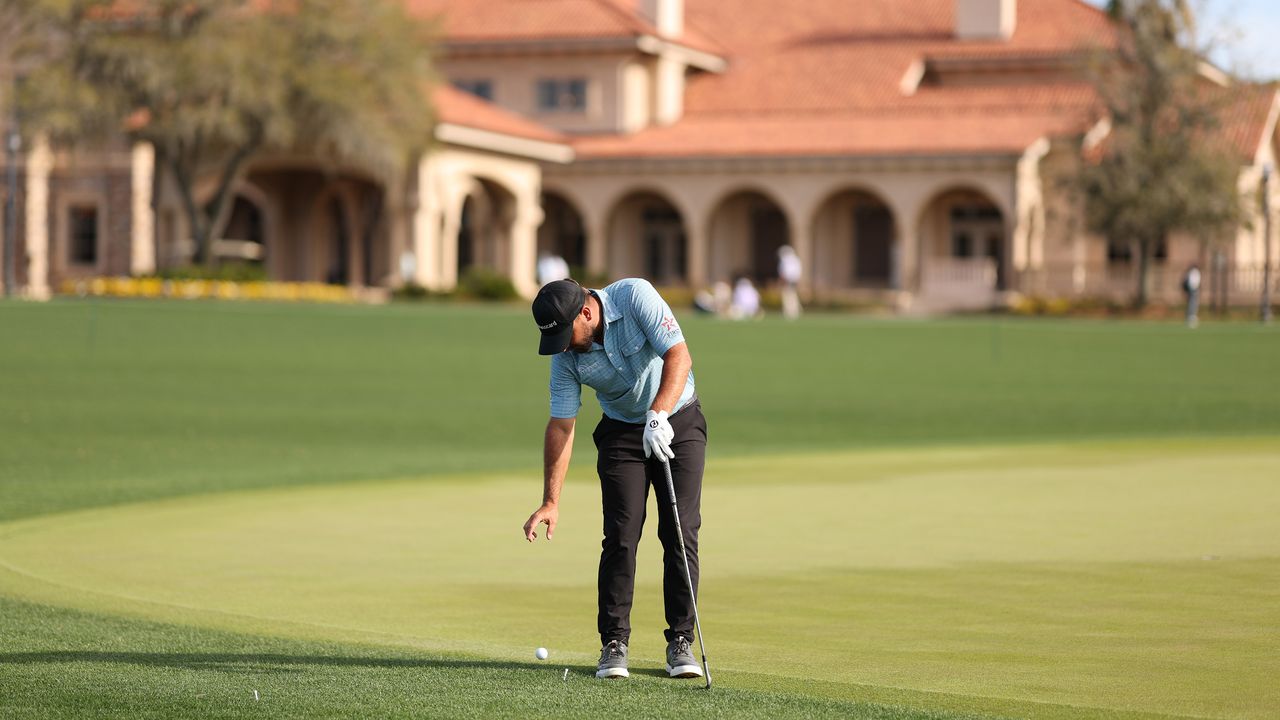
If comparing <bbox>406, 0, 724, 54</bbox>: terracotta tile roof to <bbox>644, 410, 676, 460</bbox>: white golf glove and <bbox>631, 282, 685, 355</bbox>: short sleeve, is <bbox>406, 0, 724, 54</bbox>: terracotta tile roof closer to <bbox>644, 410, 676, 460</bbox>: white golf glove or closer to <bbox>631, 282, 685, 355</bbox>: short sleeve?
<bbox>631, 282, 685, 355</bbox>: short sleeve

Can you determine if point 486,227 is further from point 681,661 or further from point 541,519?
point 681,661

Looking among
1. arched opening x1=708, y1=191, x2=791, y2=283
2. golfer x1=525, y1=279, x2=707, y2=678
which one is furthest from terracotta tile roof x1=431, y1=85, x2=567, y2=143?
golfer x1=525, y1=279, x2=707, y2=678

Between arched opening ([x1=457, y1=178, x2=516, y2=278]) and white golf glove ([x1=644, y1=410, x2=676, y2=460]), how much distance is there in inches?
1845

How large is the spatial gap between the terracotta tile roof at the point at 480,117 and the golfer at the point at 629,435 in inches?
1698

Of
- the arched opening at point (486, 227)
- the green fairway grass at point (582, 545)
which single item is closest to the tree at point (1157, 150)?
the arched opening at point (486, 227)

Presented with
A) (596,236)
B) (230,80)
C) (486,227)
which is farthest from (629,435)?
(486,227)

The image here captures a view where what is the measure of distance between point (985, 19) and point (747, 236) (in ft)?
35.8

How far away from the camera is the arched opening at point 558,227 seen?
200 ft

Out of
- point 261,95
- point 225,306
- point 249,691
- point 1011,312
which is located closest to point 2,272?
point 261,95

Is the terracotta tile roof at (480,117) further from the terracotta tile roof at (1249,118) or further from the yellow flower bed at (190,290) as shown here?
the terracotta tile roof at (1249,118)

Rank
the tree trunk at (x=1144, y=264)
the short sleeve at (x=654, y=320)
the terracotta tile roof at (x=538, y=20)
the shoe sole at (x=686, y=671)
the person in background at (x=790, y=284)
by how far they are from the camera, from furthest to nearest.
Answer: the terracotta tile roof at (x=538, y=20), the tree trunk at (x=1144, y=264), the person in background at (x=790, y=284), the shoe sole at (x=686, y=671), the short sleeve at (x=654, y=320)

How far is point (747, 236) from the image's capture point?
58938 mm

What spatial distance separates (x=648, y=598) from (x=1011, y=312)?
39600mm

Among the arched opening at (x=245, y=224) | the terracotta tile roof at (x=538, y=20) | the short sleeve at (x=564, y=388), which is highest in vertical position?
the terracotta tile roof at (x=538, y=20)
